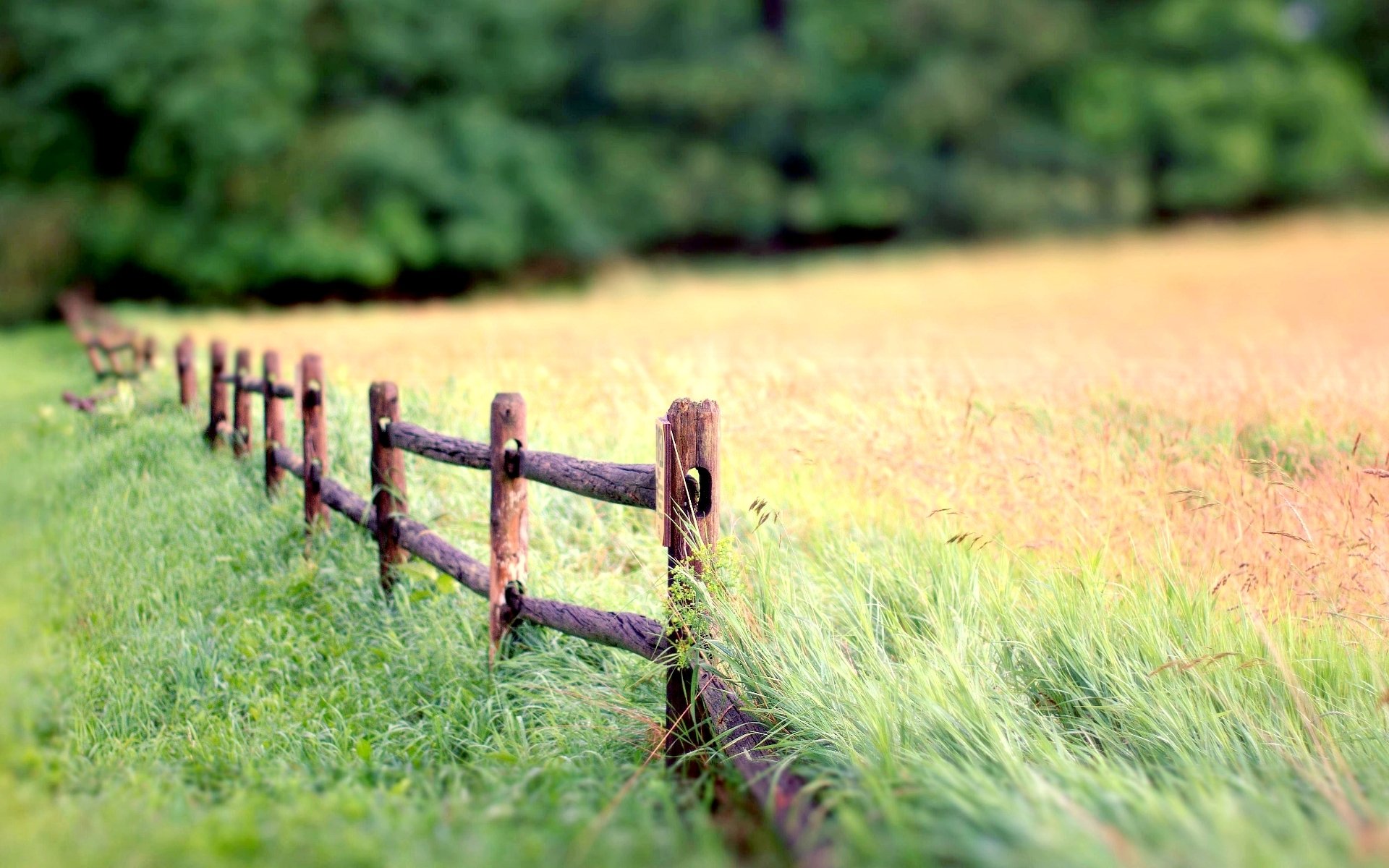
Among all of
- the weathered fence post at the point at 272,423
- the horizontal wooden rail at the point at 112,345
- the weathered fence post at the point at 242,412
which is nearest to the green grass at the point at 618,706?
the weathered fence post at the point at 272,423

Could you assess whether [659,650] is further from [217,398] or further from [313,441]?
[217,398]

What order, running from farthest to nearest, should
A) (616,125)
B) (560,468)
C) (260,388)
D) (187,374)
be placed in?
1. (616,125)
2. (187,374)
3. (260,388)
4. (560,468)

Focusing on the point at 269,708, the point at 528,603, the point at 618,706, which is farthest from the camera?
the point at 269,708

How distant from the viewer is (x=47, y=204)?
894 inches

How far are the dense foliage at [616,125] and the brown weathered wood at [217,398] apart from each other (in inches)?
521

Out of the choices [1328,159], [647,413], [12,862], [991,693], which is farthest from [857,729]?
[1328,159]

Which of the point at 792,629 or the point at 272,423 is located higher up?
the point at 272,423

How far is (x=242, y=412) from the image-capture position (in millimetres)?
8273

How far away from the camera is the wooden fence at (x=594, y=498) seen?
136 inches

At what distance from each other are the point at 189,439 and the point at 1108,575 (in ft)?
22.9

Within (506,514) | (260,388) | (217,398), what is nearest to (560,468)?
(506,514)

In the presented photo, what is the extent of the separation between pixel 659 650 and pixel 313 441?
3.41 metres

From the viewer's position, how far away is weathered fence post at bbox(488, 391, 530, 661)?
4805 millimetres

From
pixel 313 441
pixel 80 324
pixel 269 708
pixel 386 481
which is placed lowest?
pixel 269 708
